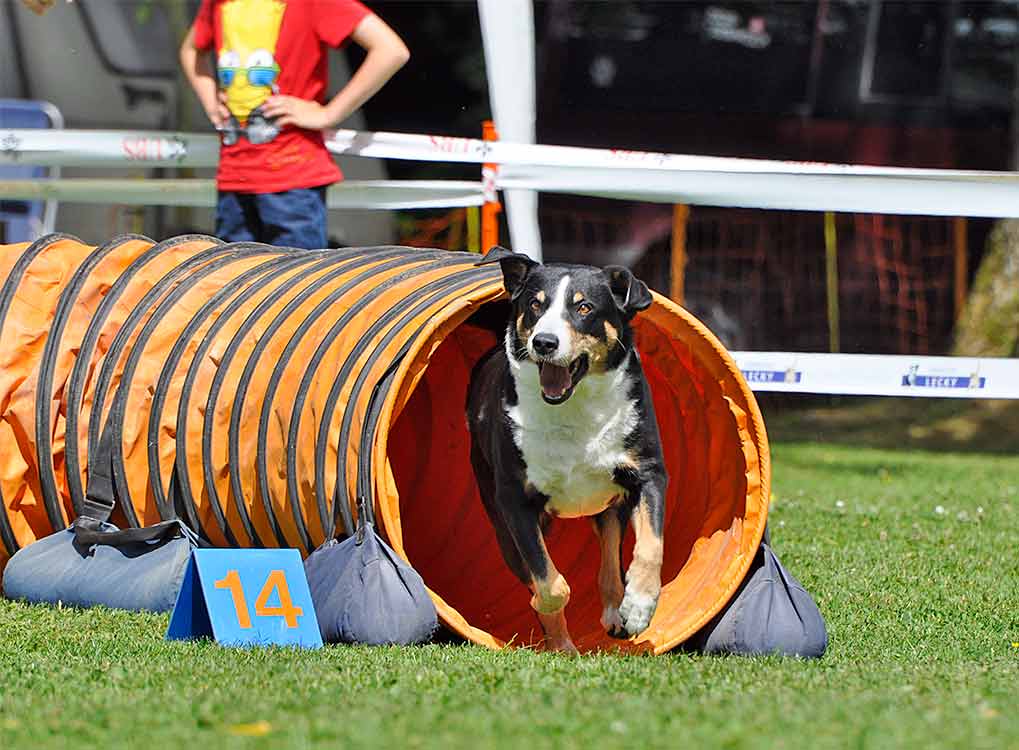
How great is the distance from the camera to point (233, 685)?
177 inches

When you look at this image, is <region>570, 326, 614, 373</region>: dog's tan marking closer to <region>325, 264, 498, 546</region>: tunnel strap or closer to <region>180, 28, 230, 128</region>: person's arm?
<region>325, 264, 498, 546</region>: tunnel strap

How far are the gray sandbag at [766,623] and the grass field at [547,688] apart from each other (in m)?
0.11

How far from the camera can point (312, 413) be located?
19.4 ft

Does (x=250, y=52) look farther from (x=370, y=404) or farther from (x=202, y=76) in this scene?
(x=370, y=404)

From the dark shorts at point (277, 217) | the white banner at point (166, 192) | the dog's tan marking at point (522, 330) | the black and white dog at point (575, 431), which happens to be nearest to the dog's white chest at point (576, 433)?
the black and white dog at point (575, 431)

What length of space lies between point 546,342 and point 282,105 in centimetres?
305

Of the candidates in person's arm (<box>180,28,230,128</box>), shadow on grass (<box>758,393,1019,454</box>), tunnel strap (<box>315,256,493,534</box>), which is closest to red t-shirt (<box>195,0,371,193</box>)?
person's arm (<box>180,28,230,128</box>)

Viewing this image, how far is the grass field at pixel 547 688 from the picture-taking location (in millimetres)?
3865

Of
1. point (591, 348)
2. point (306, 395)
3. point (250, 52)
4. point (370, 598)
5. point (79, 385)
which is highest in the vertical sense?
point (250, 52)

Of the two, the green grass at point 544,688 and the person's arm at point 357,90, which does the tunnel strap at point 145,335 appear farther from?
the person's arm at point 357,90

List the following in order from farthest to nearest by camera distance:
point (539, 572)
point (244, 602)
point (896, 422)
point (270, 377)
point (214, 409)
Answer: point (896, 422) < point (214, 409) < point (270, 377) < point (539, 572) < point (244, 602)

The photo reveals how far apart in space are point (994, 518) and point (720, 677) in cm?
406

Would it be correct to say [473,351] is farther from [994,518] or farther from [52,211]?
[52,211]

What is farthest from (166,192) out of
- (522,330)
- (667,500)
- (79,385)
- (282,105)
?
(522,330)
